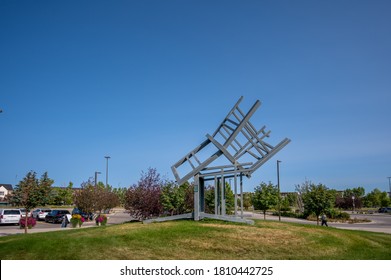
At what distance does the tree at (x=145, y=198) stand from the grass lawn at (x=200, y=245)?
11372mm

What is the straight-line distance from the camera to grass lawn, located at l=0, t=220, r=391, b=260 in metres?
11.2

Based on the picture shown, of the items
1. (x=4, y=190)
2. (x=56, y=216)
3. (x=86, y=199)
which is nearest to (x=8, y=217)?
(x=56, y=216)

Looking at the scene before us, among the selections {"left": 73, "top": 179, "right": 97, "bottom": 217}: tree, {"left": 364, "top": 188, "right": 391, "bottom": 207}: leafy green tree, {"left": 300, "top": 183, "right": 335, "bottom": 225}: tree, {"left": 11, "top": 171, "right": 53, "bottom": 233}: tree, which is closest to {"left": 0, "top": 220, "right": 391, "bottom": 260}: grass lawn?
{"left": 11, "top": 171, "right": 53, "bottom": 233}: tree

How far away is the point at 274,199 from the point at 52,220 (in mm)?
23930

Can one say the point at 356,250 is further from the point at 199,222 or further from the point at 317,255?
the point at 199,222

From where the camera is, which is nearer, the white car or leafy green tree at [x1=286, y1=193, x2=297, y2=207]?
the white car

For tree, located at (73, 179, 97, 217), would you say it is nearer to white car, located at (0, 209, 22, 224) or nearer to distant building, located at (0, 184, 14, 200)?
white car, located at (0, 209, 22, 224)

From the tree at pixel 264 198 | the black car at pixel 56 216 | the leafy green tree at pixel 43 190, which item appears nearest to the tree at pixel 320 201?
the tree at pixel 264 198

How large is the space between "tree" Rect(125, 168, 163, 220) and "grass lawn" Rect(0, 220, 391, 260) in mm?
11372

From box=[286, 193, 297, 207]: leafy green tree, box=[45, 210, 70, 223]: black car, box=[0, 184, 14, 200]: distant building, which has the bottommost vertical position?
box=[45, 210, 70, 223]: black car

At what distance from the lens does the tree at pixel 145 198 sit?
83.8ft

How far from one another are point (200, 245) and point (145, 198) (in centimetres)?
1417

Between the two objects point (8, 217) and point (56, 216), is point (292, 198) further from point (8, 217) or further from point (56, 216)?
point (8, 217)
